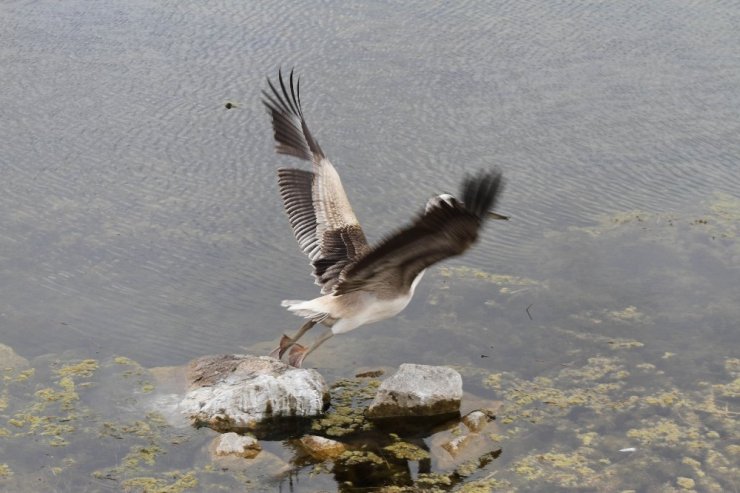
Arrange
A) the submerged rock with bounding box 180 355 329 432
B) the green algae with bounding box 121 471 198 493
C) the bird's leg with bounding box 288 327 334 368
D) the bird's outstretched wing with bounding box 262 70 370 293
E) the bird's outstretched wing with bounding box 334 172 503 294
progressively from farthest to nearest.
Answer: the bird's outstretched wing with bounding box 262 70 370 293 → the bird's leg with bounding box 288 327 334 368 → the submerged rock with bounding box 180 355 329 432 → the green algae with bounding box 121 471 198 493 → the bird's outstretched wing with bounding box 334 172 503 294

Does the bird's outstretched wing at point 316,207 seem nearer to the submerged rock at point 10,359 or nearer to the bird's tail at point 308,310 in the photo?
the bird's tail at point 308,310

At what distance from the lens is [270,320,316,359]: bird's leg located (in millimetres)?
6930

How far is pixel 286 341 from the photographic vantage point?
694 centimetres

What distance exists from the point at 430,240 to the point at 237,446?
1756 millimetres

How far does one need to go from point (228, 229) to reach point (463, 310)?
221 centimetres

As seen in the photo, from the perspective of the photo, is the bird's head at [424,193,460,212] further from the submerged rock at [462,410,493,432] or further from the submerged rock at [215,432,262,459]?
the submerged rock at [215,432,262,459]

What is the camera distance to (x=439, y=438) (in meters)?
6.29

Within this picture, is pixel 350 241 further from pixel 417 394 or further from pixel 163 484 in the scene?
pixel 163 484

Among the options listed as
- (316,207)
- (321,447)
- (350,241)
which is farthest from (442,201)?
(316,207)

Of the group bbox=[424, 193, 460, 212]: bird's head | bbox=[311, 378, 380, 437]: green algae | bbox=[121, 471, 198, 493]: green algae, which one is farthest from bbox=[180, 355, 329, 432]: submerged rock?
bbox=[424, 193, 460, 212]: bird's head

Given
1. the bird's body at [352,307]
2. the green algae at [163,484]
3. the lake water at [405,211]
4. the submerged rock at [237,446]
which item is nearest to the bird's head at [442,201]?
the bird's body at [352,307]

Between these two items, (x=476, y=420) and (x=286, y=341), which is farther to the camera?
(x=286, y=341)

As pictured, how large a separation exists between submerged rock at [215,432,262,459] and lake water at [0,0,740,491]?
0.12 meters

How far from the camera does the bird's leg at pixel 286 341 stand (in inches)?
273
